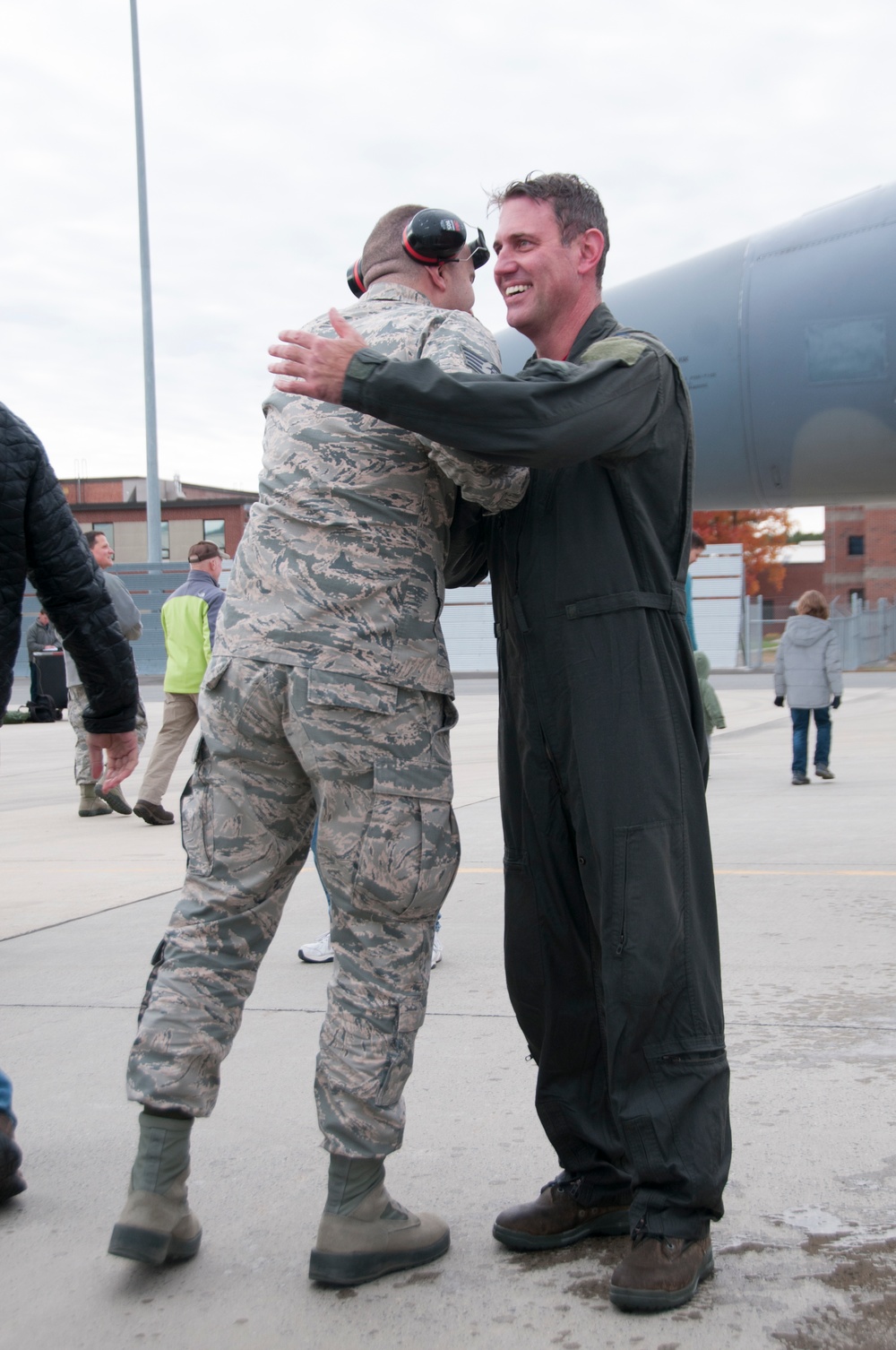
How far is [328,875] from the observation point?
87.7 inches

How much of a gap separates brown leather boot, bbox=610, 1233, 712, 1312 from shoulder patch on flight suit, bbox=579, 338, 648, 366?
1.57m

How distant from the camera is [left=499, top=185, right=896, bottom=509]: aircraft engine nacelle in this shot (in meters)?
5.23

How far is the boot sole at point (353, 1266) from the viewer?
2.15 metres

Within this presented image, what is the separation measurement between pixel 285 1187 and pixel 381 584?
4.39 feet

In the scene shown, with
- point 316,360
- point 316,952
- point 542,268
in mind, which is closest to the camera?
point 316,360

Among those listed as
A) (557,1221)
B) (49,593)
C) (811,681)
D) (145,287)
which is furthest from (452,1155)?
(145,287)

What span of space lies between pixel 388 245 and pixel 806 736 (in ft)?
25.6

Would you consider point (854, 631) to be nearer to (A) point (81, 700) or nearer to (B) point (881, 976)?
(A) point (81, 700)

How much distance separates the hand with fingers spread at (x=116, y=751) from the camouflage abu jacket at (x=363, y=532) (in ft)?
2.25

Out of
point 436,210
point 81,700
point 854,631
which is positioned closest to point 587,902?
point 436,210

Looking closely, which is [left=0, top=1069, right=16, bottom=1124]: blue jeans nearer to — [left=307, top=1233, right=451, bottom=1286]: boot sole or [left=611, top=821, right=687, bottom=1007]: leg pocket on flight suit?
[left=307, top=1233, right=451, bottom=1286]: boot sole

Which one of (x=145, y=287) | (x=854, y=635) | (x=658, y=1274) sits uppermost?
(x=145, y=287)

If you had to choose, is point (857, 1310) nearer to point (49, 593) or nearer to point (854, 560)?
point (49, 593)

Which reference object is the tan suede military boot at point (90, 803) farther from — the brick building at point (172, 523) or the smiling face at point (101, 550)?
the brick building at point (172, 523)
